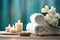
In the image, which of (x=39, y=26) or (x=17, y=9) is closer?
(x=39, y=26)

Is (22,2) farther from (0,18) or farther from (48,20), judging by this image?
(48,20)

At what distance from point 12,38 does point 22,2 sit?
0.63 meters

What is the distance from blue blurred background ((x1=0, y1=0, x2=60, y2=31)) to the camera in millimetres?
1765

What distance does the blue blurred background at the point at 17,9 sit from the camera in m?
1.76

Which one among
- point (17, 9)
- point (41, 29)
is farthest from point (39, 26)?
point (17, 9)

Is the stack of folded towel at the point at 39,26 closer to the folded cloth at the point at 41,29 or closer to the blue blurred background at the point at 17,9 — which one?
the folded cloth at the point at 41,29

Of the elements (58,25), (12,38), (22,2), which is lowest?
(12,38)

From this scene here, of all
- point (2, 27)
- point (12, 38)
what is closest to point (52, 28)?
point (12, 38)

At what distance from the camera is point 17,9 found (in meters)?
1.78

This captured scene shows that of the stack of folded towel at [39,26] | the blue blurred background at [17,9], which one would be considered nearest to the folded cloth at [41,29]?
the stack of folded towel at [39,26]

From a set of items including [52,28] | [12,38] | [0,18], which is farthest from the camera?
[0,18]

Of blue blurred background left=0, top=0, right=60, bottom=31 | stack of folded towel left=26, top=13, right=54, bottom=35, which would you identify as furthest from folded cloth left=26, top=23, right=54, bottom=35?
blue blurred background left=0, top=0, right=60, bottom=31

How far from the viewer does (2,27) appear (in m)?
1.77

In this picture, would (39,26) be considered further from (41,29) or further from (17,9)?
(17,9)
